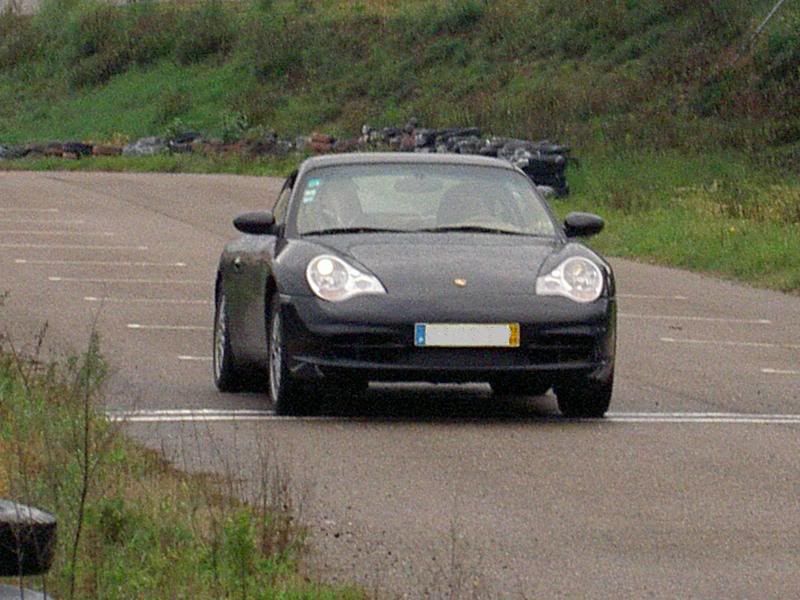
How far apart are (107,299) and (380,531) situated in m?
11.5

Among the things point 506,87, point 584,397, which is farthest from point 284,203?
point 506,87

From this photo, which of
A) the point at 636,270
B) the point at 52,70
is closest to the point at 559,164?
the point at 636,270

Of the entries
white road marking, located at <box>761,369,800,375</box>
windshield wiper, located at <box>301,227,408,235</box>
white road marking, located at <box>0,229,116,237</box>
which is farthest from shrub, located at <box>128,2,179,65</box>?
windshield wiper, located at <box>301,227,408,235</box>

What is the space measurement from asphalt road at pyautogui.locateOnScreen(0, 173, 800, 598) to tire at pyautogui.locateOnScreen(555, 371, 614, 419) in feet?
0.31

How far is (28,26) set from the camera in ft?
253

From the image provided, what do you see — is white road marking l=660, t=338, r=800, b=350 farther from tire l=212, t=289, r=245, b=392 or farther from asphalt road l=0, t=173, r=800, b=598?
tire l=212, t=289, r=245, b=392

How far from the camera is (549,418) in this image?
1265 cm

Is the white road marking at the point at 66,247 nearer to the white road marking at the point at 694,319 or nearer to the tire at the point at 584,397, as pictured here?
the white road marking at the point at 694,319

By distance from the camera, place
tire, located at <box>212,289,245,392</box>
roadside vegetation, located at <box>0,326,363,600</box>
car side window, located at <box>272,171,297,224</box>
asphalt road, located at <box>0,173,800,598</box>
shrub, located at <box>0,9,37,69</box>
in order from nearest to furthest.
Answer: roadside vegetation, located at <box>0,326,363,600</box>, asphalt road, located at <box>0,173,800,598</box>, car side window, located at <box>272,171,297,224</box>, tire, located at <box>212,289,245,392</box>, shrub, located at <box>0,9,37,69</box>

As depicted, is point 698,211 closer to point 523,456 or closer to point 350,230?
point 350,230

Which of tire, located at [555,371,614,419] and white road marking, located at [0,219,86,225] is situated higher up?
tire, located at [555,371,614,419]

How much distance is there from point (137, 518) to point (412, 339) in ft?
12.7

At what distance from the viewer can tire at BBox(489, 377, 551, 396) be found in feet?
39.9

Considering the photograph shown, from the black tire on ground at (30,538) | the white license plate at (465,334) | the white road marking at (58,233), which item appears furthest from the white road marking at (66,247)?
the black tire on ground at (30,538)
